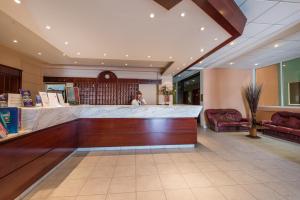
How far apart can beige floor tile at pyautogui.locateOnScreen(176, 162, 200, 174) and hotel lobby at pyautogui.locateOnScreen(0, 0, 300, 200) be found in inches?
0.8

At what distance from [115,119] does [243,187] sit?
10.2 ft

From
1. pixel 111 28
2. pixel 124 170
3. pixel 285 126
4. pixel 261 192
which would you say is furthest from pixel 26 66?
pixel 285 126

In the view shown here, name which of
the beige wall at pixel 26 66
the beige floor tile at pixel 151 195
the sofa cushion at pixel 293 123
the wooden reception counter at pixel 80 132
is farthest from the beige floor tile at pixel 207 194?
the beige wall at pixel 26 66

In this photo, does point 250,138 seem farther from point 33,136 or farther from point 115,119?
point 33,136

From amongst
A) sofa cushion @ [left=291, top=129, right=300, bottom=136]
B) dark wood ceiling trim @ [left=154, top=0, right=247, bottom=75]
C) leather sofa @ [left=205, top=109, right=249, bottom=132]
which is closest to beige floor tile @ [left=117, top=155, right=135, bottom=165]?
dark wood ceiling trim @ [left=154, top=0, right=247, bottom=75]

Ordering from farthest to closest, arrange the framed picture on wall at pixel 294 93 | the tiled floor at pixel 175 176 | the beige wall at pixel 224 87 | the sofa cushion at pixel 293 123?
1. the beige wall at pixel 224 87
2. the framed picture on wall at pixel 294 93
3. the sofa cushion at pixel 293 123
4. the tiled floor at pixel 175 176

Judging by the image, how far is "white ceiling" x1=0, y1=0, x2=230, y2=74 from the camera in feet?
8.25

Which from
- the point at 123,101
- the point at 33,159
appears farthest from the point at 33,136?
the point at 123,101

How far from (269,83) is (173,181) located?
7.55 metres

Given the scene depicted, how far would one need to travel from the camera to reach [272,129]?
232 inches

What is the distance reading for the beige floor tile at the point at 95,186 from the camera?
226cm

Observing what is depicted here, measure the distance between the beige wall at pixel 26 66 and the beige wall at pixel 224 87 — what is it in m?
7.69

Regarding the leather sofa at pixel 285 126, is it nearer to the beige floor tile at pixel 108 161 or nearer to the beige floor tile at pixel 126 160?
the beige floor tile at pixel 126 160

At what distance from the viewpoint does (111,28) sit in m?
3.24
